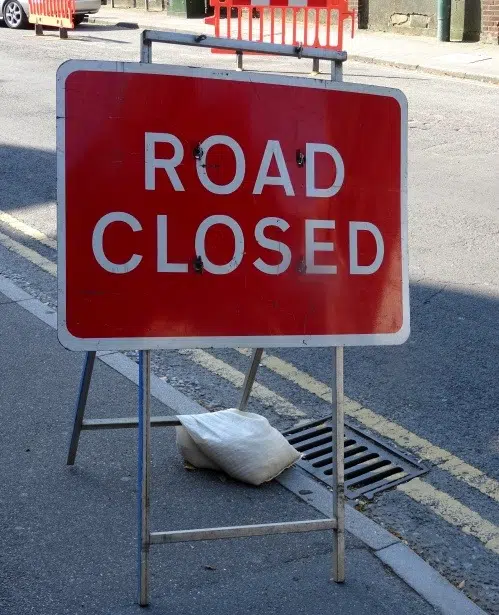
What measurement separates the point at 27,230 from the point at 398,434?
429 cm

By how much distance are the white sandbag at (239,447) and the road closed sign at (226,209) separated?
902 mm

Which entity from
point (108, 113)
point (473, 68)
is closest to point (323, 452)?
point (108, 113)

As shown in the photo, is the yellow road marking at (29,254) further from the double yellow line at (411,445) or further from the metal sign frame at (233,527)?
the metal sign frame at (233,527)

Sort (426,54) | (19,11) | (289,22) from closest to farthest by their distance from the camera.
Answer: (426,54) < (289,22) < (19,11)

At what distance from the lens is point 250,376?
4492mm

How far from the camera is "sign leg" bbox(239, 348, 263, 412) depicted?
14.3ft

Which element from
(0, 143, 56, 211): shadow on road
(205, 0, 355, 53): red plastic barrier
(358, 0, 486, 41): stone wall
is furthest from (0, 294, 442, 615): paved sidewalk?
(358, 0, 486, 41): stone wall

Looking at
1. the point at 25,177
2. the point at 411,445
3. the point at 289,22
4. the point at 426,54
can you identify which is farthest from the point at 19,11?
the point at 411,445

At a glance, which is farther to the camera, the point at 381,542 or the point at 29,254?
the point at 29,254

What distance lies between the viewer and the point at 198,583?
11.9 feet

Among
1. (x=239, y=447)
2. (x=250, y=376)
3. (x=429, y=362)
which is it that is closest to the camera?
(x=239, y=447)

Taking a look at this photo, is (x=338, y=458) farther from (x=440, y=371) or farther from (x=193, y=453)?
(x=440, y=371)

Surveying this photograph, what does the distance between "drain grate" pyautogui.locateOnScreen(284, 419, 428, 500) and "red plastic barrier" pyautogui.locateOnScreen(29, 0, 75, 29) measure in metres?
18.0

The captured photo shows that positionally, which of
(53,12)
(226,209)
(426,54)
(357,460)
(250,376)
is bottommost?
(357,460)
